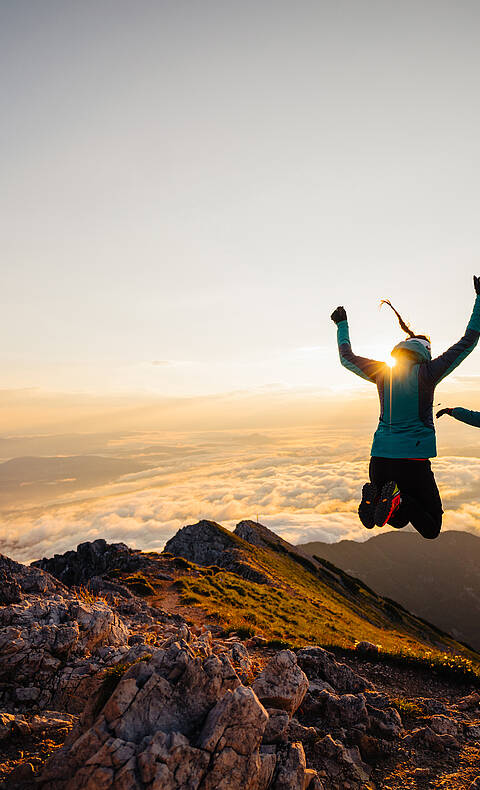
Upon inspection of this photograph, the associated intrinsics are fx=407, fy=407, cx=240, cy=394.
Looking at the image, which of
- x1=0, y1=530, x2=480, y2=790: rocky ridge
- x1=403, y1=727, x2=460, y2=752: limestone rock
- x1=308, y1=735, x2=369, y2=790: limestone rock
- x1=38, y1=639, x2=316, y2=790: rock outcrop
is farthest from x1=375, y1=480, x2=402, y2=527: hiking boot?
x1=403, y1=727, x2=460, y2=752: limestone rock

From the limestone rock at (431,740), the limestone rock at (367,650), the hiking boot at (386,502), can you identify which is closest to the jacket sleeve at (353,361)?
the hiking boot at (386,502)

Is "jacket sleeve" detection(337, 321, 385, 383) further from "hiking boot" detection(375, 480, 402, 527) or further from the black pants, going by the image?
"hiking boot" detection(375, 480, 402, 527)

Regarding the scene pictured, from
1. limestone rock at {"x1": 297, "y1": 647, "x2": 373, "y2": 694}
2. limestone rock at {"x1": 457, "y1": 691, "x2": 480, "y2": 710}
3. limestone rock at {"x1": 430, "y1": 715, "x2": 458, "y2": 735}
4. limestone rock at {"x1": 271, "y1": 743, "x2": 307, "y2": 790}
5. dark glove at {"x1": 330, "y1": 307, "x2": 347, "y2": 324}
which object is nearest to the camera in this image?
limestone rock at {"x1": 271, "y1": 743, "x2": 307, "y2": 790}

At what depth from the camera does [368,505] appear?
786 cm

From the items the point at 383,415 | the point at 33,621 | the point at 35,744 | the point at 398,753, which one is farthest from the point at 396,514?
the point at 33,621

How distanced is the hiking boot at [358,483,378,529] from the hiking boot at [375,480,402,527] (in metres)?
0.10

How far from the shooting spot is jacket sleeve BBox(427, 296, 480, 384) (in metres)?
7.39

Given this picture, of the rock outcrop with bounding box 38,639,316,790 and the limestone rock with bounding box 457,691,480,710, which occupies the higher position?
the rock outcrop with bounding box 38,639,316,790

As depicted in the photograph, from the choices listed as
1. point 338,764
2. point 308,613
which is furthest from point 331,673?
point 308,613

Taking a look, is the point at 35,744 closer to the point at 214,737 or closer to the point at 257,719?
the point at 214,737

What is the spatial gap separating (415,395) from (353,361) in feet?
4.76

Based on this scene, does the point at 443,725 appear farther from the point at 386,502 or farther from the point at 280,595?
the point at 280,595

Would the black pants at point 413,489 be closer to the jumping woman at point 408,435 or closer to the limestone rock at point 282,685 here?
the jumping woman at point 408,435

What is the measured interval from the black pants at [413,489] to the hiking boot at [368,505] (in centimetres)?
18
